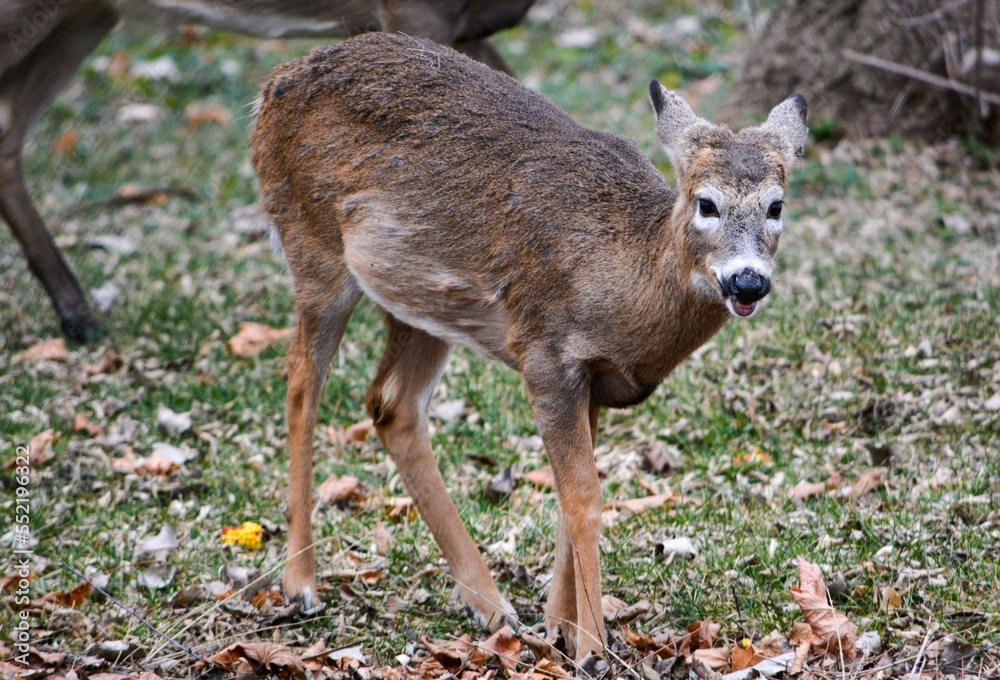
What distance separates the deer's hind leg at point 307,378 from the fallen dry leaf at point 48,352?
8.27 feet

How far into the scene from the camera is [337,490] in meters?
5.12

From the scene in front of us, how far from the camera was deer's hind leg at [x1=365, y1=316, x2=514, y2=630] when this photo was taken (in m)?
4.36

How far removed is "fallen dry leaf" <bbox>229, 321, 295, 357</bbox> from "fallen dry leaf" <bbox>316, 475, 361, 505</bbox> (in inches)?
58.0

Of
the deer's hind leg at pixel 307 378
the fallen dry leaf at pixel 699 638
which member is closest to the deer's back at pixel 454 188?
the deer's hind leg at pixel 307 378

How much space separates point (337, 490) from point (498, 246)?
1.72 metres

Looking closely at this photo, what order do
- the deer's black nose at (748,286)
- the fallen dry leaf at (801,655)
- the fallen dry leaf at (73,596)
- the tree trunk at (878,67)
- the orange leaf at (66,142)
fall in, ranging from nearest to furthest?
the deer's black nose at (748,286) → the fallen dry leaf at (801,655) → the fallen dry leaf at (73,596) → the tree trunk at (878,67) → the orange leaf at (66,142)

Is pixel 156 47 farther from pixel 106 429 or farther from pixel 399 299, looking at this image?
pixel 399 299

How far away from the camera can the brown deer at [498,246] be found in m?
3.68

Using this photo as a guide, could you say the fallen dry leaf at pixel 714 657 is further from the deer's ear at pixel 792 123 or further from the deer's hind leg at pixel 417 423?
the deer's ear at pixel 792 123

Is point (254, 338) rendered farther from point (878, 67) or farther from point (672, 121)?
point (878, 67)

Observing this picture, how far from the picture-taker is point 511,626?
13.7 feet

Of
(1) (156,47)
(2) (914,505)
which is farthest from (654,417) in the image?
(1) (156,47)

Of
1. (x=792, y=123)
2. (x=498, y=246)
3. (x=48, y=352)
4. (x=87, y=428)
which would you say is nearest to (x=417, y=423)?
(x=498, y=246)

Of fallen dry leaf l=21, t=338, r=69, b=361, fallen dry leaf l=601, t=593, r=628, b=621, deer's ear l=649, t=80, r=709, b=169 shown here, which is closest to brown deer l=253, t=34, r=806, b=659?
deer's ear l=649, t=80, r=709, b=169
